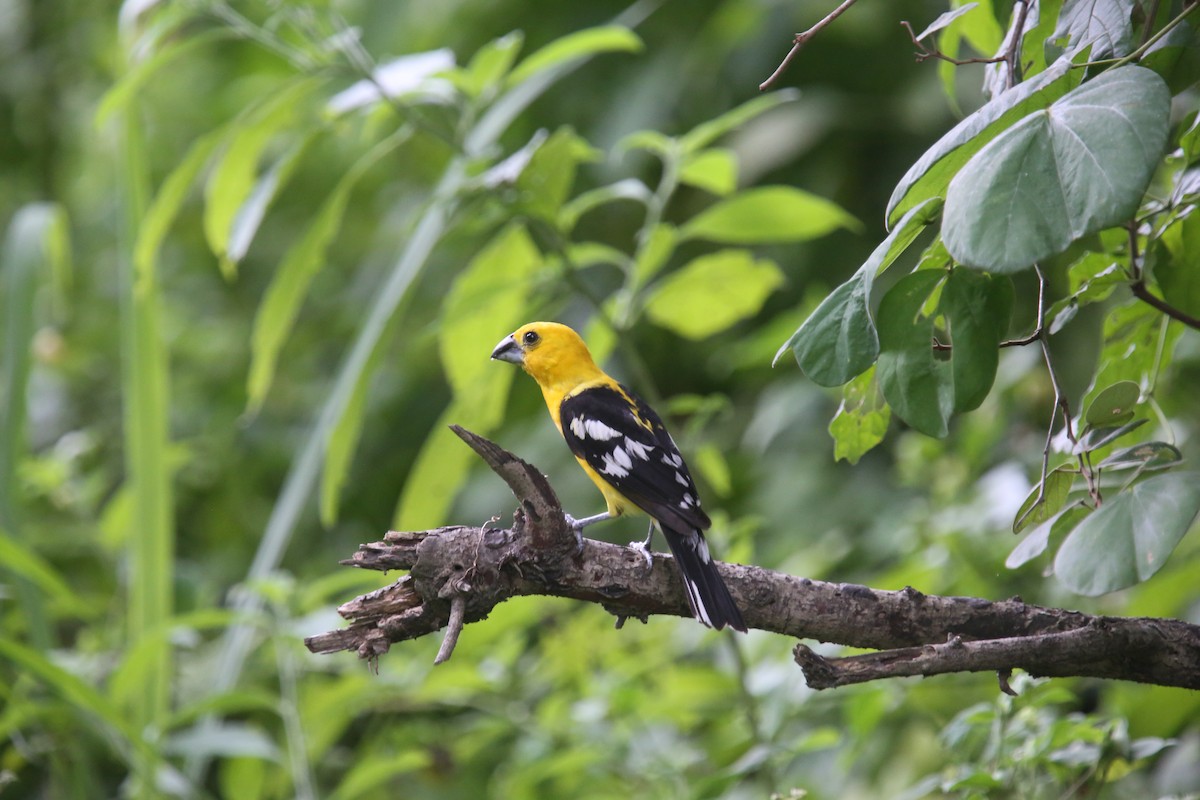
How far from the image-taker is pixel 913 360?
1554 millimetres

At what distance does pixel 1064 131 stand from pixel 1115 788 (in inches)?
91.6

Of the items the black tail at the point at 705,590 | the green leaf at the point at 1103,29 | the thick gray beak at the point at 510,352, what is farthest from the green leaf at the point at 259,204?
the green leaf at the point at 1103,29

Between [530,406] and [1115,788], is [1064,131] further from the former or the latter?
[530,406]

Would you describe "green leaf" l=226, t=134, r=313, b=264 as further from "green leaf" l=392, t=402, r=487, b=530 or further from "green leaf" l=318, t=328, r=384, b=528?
"green leaf" l=392, t=402, r=487, b=530

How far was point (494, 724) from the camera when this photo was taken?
314 cm

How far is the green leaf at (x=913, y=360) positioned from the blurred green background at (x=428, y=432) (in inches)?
20.5

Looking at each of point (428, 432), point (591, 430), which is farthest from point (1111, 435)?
point (428, 432)

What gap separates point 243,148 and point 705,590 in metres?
1.62

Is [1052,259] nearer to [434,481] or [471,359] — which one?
[434,481]

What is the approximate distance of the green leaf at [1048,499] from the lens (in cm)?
166

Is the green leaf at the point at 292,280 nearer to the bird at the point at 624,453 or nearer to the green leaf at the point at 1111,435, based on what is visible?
the bird at the point at 624,453

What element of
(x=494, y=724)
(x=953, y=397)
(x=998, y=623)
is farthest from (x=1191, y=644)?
(x=494, y=724)

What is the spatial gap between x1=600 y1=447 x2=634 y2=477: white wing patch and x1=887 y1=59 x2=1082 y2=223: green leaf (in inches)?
45.6

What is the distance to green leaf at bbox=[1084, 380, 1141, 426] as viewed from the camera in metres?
1.58
